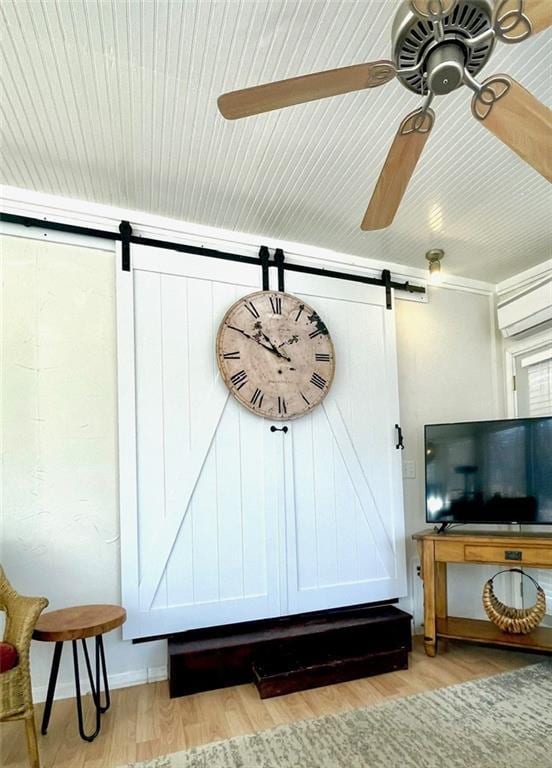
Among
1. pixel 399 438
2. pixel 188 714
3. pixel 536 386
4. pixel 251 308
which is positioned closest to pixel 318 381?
pixel 251 308

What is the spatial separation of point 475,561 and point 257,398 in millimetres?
1682

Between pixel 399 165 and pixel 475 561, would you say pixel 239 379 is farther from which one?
pixel 475 561

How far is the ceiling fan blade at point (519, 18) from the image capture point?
1.13 m

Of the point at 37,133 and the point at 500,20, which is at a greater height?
the point at 37,133

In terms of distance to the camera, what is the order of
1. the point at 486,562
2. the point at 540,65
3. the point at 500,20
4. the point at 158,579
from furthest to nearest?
the point at 486,562 → the point at 158,579 → the point at 540,65 → the point at 500,20

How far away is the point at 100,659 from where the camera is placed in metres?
2.31

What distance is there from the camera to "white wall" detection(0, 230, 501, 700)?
235 cm

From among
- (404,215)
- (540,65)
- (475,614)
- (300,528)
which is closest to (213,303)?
(404,215)

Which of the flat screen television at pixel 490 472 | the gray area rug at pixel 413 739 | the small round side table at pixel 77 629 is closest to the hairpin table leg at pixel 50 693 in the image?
the small round side table at pixel 77 629

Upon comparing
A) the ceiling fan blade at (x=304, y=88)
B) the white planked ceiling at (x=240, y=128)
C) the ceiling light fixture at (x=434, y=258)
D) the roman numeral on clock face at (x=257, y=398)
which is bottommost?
the roman numeral on clock face at (x=257, y=398)

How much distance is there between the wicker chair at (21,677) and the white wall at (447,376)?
95.2 inches

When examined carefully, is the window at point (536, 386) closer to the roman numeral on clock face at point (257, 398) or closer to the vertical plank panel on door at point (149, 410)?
the roman numeral on clock face at point (257, 398)

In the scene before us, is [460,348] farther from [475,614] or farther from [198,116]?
[198,116]

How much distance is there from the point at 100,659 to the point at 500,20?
3.03 metres
